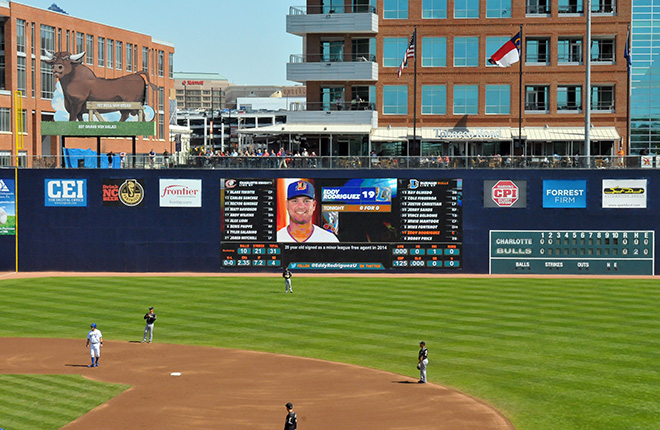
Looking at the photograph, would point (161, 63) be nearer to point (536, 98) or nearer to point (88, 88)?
point (88, 88)

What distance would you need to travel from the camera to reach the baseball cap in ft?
192

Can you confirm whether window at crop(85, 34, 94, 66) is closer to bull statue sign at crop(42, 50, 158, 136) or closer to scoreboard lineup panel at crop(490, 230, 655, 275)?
bull statue sign at crop(42, 50, 158, 136)

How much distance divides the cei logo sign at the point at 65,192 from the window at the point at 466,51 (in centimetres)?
3081

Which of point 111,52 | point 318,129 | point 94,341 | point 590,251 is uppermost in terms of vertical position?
point 111,52

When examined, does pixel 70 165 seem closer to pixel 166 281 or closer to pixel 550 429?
pixel 166 281

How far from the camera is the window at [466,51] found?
2803 inches

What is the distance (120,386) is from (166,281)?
83.5ft

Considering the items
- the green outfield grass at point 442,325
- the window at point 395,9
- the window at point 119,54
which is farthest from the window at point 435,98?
the window at point 119,54

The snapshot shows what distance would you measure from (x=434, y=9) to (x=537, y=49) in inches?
346

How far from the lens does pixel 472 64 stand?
2810 inches

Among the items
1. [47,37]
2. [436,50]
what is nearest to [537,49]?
[436,50]

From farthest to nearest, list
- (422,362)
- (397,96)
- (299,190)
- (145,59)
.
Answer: (145,59) < (397,96) < (299,190) < (422,362)

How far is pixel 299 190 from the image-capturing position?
5862 cm

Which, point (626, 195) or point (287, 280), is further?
point (626, 195)
